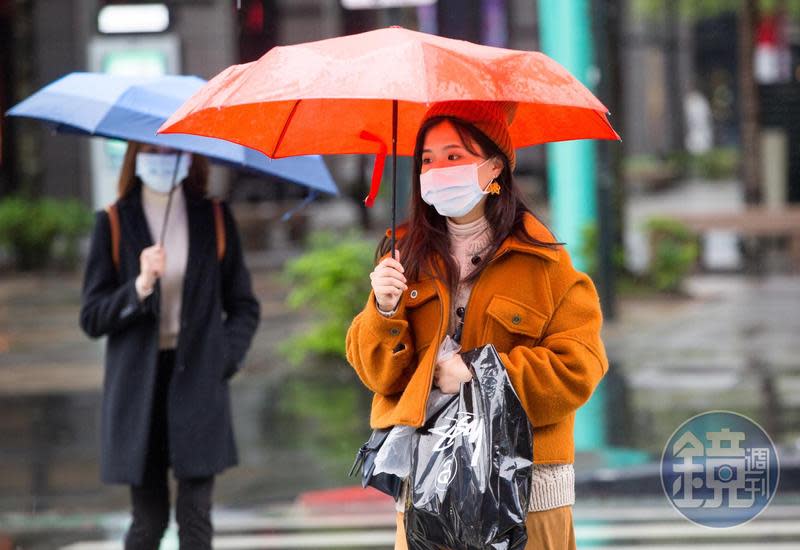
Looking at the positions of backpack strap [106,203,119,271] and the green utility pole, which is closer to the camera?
backpack strap [106,203,119,271]

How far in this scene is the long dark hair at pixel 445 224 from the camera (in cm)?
357

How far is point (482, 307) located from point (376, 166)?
683 millimetres

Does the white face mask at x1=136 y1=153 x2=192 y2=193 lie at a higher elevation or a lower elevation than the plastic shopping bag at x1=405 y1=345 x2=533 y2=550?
higher

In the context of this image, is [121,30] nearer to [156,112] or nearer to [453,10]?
[156,112]

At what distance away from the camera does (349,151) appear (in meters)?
4.15

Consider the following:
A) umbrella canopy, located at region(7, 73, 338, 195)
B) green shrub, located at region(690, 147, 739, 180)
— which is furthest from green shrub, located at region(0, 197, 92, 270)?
green shrub, located at region(690, 147, 739, 180)

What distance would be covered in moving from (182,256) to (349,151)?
1.33 meters

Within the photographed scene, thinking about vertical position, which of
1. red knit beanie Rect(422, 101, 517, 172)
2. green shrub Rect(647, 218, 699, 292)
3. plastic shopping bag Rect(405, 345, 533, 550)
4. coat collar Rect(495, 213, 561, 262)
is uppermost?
red knit beanie Rect(422, 101, 517, 172)

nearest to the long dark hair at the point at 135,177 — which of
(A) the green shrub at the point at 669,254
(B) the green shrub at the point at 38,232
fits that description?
(A) the green shrub at the point at 669,254

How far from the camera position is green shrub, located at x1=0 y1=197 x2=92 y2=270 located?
20594 millimetres

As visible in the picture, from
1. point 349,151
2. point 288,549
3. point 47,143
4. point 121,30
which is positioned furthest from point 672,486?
point 47,143

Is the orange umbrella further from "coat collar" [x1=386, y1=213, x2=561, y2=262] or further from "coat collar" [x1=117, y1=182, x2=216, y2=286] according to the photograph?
"coat collar" [x1=117, y1=182, x2=216, y2=286]

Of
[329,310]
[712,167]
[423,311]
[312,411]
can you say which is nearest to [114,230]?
[423,311]

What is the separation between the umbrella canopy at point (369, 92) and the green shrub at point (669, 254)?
494 inches
